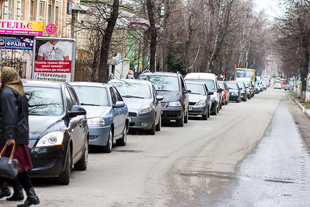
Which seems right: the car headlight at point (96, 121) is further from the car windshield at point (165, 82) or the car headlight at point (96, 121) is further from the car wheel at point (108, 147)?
the car windshield at point (165, 82)

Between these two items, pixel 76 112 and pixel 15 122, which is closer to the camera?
pixel 15 122

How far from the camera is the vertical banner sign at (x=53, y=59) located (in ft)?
69.8

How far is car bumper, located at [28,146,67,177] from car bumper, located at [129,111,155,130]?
8.87 metres

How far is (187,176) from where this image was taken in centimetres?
978

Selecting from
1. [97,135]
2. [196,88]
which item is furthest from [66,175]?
[196,88]

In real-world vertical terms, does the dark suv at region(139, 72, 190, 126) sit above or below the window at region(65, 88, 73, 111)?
below

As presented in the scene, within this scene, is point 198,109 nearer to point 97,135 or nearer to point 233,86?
point 97,135

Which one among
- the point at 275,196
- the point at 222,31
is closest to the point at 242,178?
the point at 275,196

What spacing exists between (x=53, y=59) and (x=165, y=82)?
160 inches

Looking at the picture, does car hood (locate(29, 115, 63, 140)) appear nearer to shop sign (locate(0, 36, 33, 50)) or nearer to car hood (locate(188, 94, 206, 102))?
shop sign (locate(0, 36, 33, 50))

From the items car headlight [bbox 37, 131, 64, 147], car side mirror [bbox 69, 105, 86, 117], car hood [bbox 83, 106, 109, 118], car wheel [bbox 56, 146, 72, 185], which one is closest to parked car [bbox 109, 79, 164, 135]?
car hood [bbox 83, 106, 109, 118]

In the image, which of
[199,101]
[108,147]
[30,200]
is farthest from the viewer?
[199,101]

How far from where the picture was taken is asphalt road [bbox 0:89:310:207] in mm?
7731

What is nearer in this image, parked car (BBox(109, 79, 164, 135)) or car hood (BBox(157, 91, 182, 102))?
parked car (BBox(109, 79, 164, 135))
